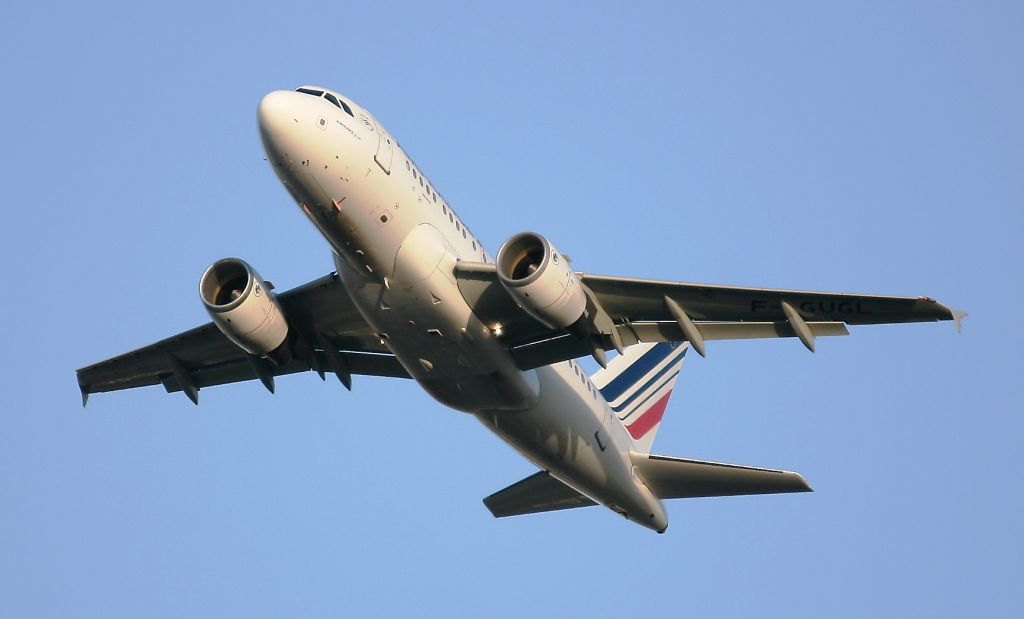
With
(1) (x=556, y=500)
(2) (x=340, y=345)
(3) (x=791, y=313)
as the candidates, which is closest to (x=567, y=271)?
(3) (x=791, y=313)

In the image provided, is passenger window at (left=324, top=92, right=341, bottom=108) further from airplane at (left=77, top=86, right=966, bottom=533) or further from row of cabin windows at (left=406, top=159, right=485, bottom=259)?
→ row of cabin windows at (left=406, top=159, right=485, bottom=259)

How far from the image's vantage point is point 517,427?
96.1 feet

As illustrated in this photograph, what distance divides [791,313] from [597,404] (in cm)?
717

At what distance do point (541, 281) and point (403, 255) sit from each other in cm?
272

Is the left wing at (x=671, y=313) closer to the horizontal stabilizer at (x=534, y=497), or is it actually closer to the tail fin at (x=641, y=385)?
the horizontal stabilizer at (x=534, y=497)

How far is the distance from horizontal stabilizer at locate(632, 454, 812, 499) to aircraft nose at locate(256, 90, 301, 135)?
45.0 ft

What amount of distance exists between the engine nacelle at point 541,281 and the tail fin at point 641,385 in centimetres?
1051

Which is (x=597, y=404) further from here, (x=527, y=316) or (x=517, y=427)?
(x=527, y=316)

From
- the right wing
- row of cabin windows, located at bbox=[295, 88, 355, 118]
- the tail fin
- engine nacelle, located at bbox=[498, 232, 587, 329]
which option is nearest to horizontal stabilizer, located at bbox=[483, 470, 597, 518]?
the tail fin

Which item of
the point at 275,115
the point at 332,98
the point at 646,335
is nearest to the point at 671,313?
the point at 646,335

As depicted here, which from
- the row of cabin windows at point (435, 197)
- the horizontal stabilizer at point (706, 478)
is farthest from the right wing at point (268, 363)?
the horizontal stabilizer at point (706, 478)

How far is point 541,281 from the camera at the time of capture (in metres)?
24.6

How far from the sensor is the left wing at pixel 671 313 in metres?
25.6

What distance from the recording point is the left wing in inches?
1008
